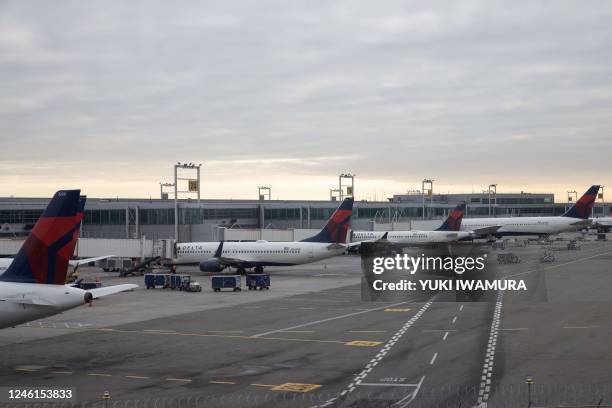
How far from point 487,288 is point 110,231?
64.3 meters

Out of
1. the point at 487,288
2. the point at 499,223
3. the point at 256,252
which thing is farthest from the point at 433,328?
the point at 499,223

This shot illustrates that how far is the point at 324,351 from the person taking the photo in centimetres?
3647

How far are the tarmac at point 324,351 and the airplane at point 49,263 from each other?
303 cm

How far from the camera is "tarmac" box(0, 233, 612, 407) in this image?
88.7ft

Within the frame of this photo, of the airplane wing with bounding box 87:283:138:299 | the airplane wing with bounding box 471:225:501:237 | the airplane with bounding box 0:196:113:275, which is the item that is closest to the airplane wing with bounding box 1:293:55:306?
the airplane wing with bounding box 87:283:138:299

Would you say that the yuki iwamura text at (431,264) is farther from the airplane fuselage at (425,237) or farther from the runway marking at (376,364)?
the runway marking at (376,364)

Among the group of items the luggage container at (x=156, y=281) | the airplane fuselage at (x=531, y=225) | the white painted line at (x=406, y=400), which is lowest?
the white painted line at (x=406, y=400)

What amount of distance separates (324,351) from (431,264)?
200 ft

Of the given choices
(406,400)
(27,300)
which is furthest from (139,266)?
(406,400)

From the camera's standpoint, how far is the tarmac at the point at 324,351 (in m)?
27.0

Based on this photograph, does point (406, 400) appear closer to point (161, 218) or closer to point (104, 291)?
point (104, 291)

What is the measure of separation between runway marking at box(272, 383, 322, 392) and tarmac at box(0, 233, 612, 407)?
0.26 feet

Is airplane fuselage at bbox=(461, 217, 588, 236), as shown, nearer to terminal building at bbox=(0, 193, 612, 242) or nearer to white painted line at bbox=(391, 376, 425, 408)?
terminal building at bbox=(0, 193, 612, 242)

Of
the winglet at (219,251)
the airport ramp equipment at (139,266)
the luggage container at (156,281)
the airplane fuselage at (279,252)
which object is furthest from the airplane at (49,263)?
the airport ramp equipment at (139,266)
